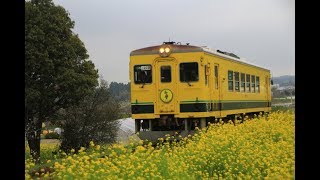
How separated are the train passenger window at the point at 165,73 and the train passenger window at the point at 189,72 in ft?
1.05

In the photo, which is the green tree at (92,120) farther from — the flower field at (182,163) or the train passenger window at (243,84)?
the flower field at (182,163)

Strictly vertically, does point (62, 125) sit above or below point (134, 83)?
below

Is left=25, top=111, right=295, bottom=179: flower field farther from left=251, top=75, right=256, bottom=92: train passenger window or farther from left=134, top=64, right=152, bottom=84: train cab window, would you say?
left=251, top=75, right=256, bottom=92: train passenger window

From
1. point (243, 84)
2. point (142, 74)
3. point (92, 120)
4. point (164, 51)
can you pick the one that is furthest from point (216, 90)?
point (92, 120)

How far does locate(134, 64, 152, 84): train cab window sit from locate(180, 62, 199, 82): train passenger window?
83 cm

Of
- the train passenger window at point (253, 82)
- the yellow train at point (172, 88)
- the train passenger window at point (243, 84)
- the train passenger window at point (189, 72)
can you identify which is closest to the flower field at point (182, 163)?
the yellow train at point (172, 88)

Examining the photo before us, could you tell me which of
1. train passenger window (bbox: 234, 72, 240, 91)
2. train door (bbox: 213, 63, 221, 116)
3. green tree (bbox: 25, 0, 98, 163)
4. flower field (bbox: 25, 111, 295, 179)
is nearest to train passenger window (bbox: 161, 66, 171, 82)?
train door (bbox: 213, 63, 221, 116)

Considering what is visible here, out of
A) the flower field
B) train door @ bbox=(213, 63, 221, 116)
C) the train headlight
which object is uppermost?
the train headlight

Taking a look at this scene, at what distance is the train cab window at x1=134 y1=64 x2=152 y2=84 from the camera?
1318 cm

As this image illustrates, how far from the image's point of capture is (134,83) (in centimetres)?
1328
